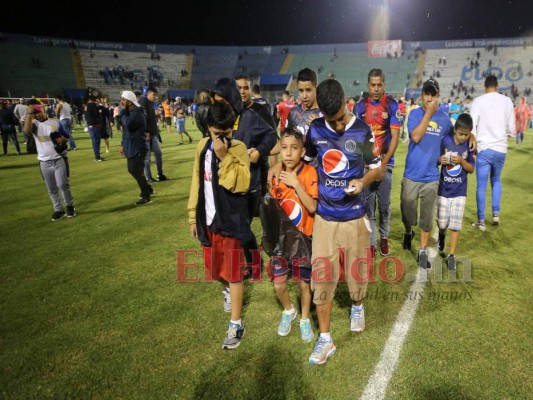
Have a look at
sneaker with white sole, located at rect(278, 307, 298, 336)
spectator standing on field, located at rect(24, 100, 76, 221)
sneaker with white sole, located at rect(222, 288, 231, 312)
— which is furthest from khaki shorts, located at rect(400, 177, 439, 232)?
spectator standing on field, located at rect(24, 100, 76, 221)

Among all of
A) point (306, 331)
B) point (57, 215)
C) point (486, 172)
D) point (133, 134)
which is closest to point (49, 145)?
point (57, 215)

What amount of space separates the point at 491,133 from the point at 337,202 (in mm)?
4233

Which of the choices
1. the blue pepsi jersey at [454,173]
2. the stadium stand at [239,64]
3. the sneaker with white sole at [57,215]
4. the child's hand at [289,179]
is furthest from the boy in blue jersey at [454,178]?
the stadium stand at [239,64]

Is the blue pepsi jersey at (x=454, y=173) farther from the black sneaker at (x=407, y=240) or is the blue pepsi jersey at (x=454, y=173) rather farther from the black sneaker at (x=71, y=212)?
the black sneaker at (x=71, y=212)

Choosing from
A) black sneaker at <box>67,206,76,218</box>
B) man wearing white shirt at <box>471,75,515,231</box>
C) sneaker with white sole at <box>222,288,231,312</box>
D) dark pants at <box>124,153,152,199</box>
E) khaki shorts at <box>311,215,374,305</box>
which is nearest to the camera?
khaki shorts at <box>311,215,374,305</box>

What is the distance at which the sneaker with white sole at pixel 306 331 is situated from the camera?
300 centimetres

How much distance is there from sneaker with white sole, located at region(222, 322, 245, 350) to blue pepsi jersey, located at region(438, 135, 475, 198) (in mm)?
3027

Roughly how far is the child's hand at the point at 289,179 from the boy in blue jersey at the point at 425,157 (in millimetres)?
2140

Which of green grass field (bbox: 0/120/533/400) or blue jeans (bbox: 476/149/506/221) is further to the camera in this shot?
blue jeans (bbox: 476/149/506/221)

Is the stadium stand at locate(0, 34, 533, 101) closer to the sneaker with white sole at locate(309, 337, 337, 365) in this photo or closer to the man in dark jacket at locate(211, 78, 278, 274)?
the man in dark jacket at locate(211, 78, 278, 274)

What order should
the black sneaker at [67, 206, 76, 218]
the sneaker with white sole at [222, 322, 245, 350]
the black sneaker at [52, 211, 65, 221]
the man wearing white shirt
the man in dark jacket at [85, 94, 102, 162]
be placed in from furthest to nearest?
1. the man in dark jacket at [85, 94, 102, 162]
2. the black sneaker at [67, 206, 76, 218]
3. the black sneaker at [52, 211, 65, 221]
4. the man wearing white shirt
5. the sneaker with white sole at [222, 322, 245, 350]

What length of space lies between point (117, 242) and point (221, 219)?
3.35 m

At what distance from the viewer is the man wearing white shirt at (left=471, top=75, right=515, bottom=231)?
532 cm

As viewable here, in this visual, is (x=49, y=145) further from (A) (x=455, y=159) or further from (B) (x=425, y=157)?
(A) (x=455, y=159)
